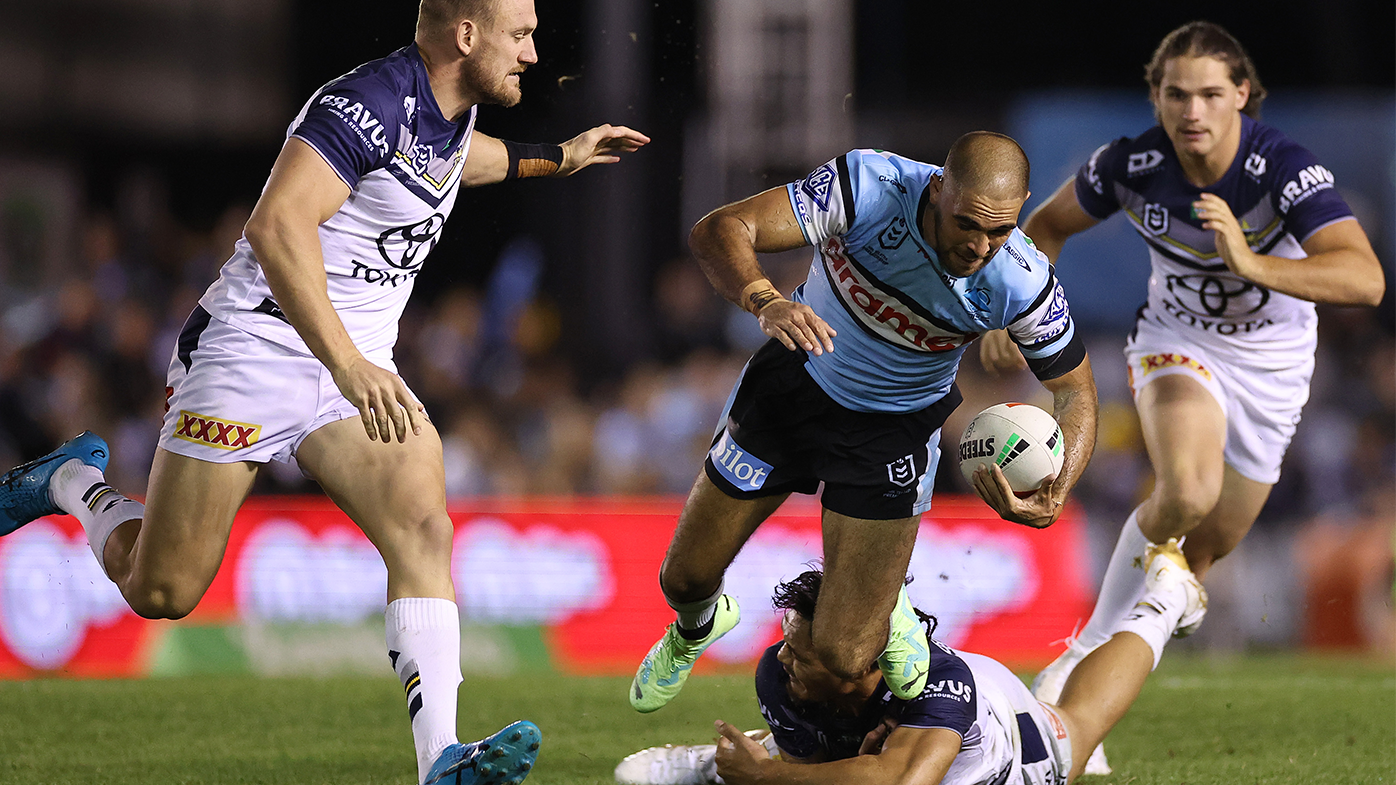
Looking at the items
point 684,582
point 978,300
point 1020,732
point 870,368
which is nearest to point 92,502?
point 684,582

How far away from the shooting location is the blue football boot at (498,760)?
3850 mm

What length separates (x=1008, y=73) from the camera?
60.5ft

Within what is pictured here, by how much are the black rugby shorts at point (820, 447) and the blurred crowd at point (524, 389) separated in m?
5.29

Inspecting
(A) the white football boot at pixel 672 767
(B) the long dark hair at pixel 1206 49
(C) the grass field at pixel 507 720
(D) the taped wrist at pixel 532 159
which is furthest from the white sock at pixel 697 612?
(B) the long dark hair at pixel 1206 49

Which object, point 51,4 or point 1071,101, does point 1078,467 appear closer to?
point 1071,101

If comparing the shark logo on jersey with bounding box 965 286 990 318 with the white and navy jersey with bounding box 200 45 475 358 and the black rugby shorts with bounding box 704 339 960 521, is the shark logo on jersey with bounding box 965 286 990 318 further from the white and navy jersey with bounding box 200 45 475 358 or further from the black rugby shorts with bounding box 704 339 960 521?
the white and navy jersey with bounding box 200 45 475 358

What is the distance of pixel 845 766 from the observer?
14.1ft

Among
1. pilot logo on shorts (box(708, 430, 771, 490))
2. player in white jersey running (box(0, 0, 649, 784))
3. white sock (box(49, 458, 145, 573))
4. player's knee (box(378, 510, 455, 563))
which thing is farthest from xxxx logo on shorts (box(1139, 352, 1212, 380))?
white sock (box(49, 458, 145, 573))

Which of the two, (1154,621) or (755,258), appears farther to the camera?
(1154,621)

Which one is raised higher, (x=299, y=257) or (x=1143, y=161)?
(x=299, y=257)

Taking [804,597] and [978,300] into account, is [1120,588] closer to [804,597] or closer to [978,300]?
[804,597]

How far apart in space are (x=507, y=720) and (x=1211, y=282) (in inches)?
156

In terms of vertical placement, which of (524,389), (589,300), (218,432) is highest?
(218,432)

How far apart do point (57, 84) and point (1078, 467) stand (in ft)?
46.9
